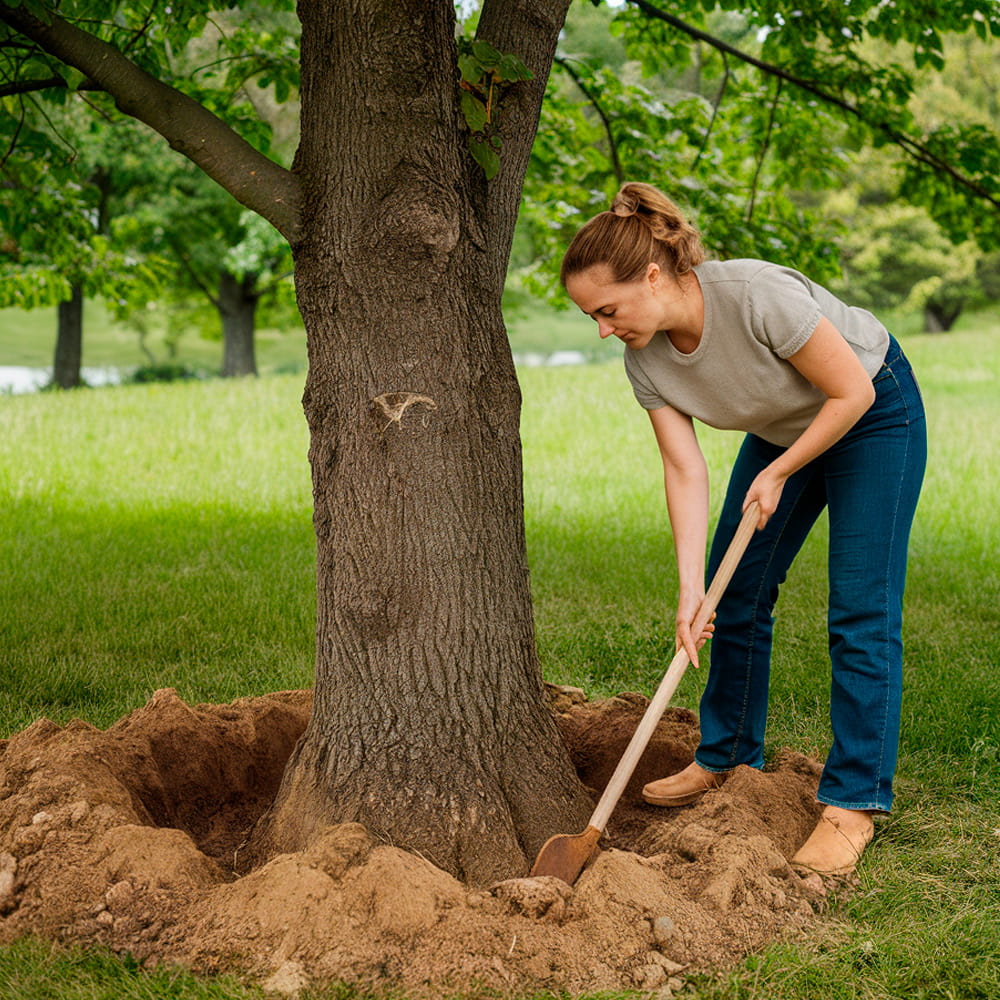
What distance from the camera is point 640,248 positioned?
8.93ft

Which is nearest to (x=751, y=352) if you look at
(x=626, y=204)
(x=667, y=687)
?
(x=626, y=204)

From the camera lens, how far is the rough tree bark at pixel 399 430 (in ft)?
9.17

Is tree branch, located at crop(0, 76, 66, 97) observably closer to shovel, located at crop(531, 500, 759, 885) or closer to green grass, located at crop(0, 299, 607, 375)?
shovel, located at crop(531, 500, 759, 885)

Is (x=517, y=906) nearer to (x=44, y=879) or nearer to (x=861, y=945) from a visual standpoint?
(x=861, y=945)

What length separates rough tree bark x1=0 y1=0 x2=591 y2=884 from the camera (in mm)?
2795

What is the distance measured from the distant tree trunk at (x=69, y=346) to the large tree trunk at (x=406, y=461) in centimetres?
1754

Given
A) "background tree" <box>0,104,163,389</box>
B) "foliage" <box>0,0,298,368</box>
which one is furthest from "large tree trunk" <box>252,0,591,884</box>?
"background tree" <box>0,104,163,389</box>

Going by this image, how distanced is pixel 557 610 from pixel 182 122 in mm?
3215

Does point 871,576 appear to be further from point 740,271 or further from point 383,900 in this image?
point 383,900

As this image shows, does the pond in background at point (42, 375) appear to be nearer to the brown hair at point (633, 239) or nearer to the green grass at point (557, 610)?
the green grass at point (557, 610)

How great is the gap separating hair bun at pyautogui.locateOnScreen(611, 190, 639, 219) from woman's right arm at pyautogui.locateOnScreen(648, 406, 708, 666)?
0.57 meters

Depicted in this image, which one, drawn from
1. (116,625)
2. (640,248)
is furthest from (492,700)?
(116,625)

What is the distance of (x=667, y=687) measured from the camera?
2814 mm

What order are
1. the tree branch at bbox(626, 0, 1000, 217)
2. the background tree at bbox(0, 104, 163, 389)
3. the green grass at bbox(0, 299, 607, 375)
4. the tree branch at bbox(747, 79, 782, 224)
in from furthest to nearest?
1. the green grass at bbox(0, 299, 607, 375)
2. the tree branch at bbox(747, 79, 782, 224)
3. the tree branch at bbox(626, 0, 1000, 217)
4. the background tree at bbox(0, 104, 163, 389)
